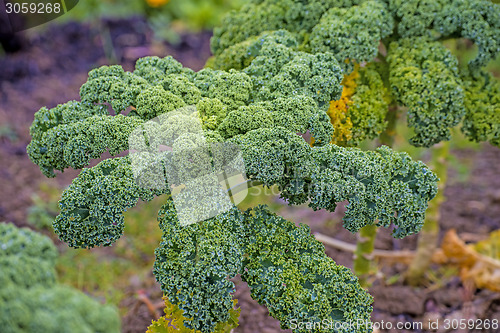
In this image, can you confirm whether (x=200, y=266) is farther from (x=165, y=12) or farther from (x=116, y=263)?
(x=165, y=12)

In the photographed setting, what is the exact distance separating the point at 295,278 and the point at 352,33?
1374 mm

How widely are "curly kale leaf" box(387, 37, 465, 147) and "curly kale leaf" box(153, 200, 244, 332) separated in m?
1.21

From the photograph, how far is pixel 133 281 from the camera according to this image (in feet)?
13.2

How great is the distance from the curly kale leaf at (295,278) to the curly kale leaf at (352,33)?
102 cm

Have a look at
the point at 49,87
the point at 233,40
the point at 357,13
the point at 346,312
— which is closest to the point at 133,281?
the point at 233,40

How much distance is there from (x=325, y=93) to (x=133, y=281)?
2399 millimetres

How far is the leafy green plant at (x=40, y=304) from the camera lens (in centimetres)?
154

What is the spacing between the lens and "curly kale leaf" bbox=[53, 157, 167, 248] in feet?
6.75

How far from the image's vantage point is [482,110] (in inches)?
111

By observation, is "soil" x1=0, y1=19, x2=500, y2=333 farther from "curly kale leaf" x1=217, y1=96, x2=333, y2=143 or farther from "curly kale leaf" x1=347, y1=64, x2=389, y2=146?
"curly kale leaf" x1=217, y1=96, x2=333, y2=143

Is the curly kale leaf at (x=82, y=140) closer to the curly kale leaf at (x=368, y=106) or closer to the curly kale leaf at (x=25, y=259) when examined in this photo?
the curly kale leaf at (x=25, y=259)

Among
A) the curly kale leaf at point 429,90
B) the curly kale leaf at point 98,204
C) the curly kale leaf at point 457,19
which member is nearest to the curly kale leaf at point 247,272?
the curly kale leaf at point 98,204

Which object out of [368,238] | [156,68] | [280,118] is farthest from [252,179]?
[368,238]

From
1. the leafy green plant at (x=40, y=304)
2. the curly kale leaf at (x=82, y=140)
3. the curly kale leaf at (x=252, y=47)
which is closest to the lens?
the leafy green plant at (x=40, y=304)
